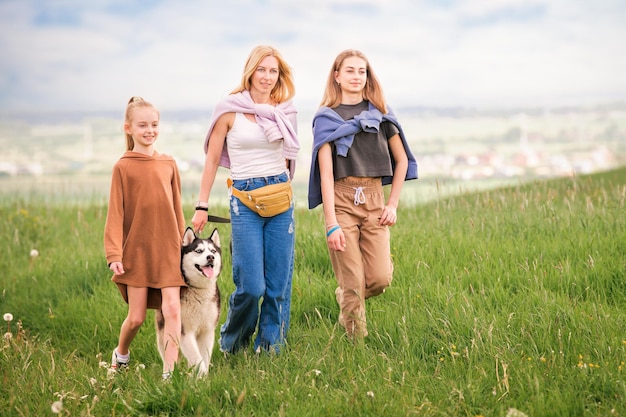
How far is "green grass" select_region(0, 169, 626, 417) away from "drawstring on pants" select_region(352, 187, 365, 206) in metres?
0.98

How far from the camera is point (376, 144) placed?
5602mm

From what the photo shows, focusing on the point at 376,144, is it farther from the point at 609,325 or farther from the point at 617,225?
the point at 617,225

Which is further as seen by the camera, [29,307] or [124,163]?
[29,307]

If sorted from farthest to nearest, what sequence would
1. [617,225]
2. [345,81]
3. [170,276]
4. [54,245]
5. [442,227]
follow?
[54,245], [442,227], [617,225], [345,81], [170,276]

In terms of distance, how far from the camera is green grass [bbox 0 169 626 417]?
14.6 feet

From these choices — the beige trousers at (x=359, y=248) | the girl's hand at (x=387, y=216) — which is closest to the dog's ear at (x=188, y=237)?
the beige trousers at (x=359, y=248)

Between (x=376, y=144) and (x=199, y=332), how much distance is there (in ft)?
6.83

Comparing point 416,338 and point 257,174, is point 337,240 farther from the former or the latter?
point 416,338

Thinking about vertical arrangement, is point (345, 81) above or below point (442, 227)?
above

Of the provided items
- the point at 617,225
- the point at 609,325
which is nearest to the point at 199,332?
the point at 609,325

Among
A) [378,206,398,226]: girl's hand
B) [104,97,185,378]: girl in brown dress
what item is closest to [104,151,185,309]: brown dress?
[104,97,185,378]: girl in brown dress

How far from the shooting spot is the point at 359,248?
5.61 metres

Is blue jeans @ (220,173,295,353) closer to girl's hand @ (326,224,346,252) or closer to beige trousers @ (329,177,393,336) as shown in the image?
girl's hand @ (326,224,346,252)

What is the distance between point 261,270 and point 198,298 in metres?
0.53
